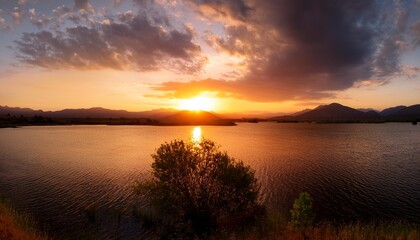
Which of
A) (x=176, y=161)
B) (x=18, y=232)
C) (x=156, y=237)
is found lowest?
(x=156, y=237)

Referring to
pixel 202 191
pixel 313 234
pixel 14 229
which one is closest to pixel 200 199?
pixel 202 191

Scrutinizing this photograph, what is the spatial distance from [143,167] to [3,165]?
3332cm

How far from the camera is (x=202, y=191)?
3130 centimetres

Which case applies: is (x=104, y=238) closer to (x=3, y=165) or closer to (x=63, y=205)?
(x=63, y=205)

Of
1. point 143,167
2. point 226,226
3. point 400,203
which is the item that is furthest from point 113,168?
point 400,203

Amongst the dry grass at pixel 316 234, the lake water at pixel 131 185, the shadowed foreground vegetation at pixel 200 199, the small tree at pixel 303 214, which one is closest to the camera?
the dry grass at pixel 316 234

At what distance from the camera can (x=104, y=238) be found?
28.6m

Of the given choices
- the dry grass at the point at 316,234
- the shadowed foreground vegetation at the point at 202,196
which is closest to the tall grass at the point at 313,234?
the dry grass at the point at 316,234

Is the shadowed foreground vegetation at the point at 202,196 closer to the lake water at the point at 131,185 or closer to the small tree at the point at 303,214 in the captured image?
the small tree at the point at 303,214

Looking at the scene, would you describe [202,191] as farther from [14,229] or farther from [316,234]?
[14,229]

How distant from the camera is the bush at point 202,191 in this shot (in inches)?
1218

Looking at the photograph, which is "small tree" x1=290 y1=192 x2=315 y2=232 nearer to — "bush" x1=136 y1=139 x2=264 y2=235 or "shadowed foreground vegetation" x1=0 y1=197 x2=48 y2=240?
"bush" x1=136 y1=139 x2=264 y2=235

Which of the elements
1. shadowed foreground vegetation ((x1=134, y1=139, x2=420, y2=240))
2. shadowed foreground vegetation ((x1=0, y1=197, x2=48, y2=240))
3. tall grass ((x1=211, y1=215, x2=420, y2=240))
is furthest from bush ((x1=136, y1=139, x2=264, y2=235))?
shadowed foreground vegetation ((x1=0, y1=197, x2=48, y2=240))

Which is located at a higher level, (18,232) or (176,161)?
(176,161)
